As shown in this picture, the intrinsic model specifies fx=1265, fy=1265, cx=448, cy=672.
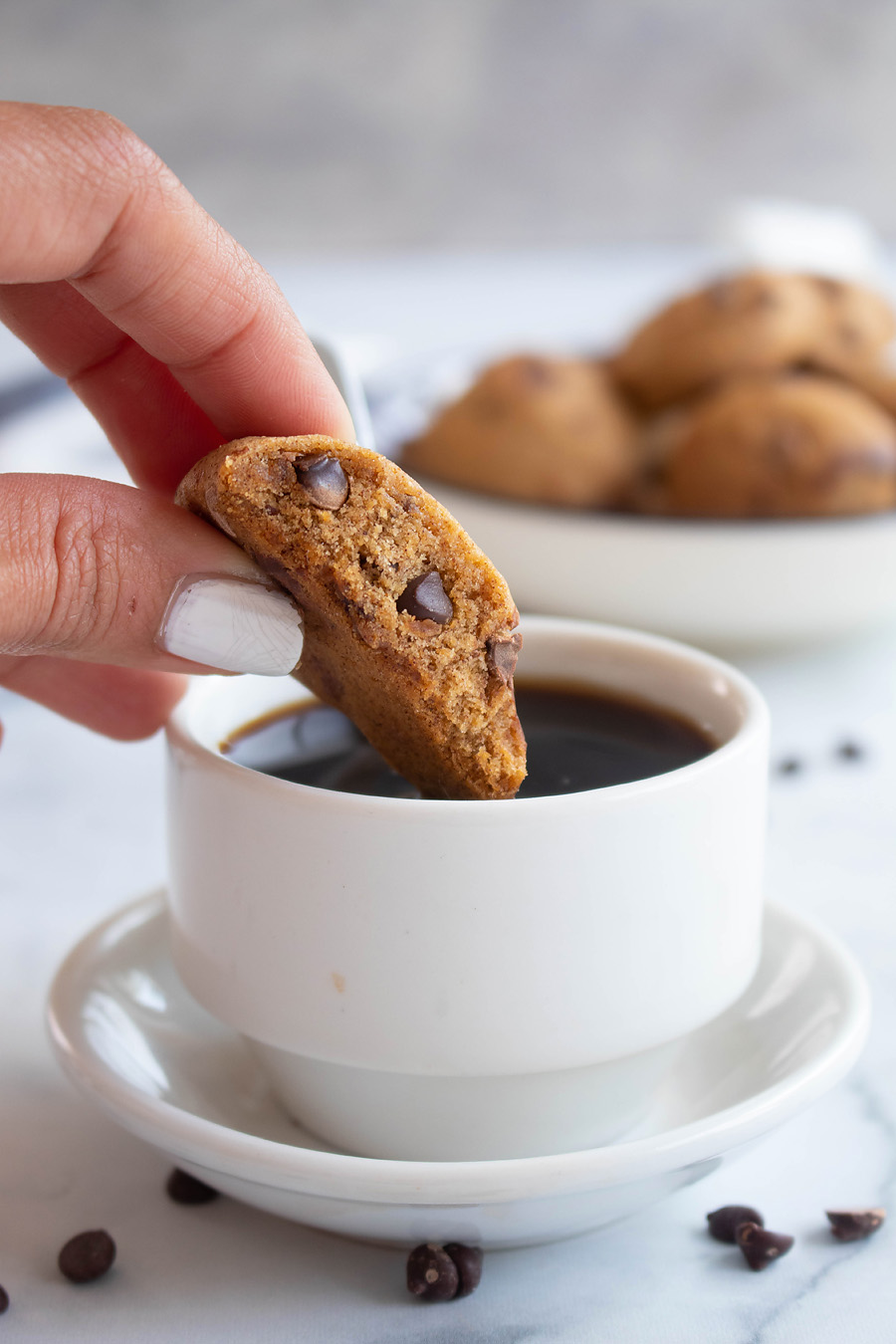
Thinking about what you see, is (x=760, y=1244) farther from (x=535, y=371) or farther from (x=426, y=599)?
(x=535, y=371)

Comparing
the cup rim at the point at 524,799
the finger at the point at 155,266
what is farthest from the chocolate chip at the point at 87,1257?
the finger at the point at 155,266

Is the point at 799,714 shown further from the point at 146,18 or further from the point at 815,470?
the point at 146,18

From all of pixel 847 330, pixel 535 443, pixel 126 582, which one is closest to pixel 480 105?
pixel 847 330

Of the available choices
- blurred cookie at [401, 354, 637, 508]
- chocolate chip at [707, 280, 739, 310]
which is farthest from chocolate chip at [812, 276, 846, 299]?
blurred cookie at [401, 354, 637, 508]

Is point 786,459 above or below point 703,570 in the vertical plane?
above

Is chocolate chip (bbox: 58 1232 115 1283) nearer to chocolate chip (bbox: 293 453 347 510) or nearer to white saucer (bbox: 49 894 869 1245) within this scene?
white saucer (bbox: 49 894 869 1245)

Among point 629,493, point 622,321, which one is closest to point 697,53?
point 622,321
